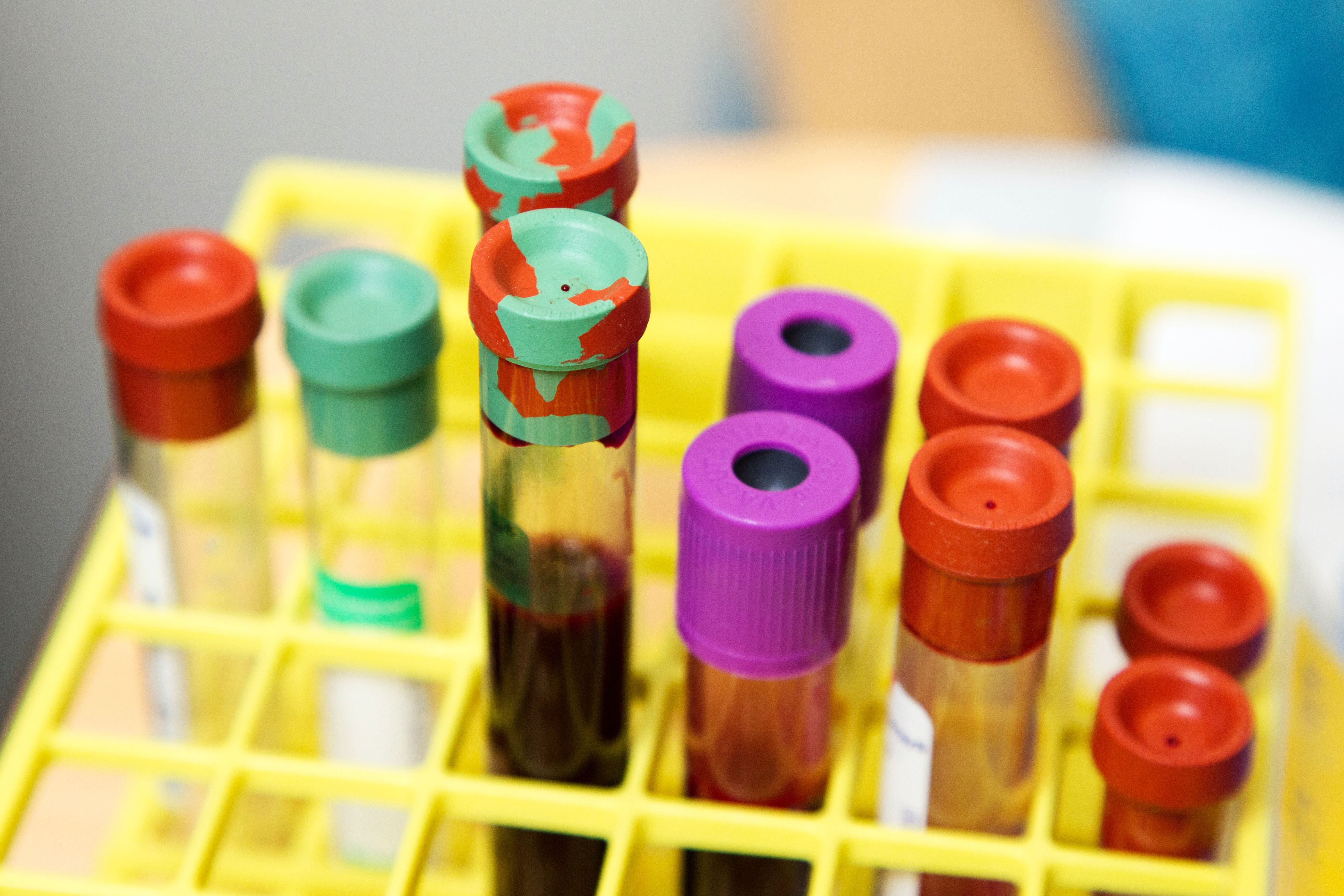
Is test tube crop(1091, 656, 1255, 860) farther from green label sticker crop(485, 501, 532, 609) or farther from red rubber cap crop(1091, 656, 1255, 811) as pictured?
green label sticker crop(485, 501, 532, 609)

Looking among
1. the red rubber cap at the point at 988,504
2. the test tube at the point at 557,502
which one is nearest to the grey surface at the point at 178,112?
the test tube at the point at 557,502

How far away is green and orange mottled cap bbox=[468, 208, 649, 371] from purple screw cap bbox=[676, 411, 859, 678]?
1.8 inches

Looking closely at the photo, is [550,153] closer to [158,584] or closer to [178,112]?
[158,584]

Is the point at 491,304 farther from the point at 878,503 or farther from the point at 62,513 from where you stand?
the point at 62,513

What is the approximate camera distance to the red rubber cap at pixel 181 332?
0.42m

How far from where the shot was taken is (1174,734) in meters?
0.41

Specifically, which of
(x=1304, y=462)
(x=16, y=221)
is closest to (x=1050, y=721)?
(x=1304, y=462)

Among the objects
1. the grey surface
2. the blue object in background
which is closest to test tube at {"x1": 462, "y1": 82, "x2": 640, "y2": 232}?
the grey surface

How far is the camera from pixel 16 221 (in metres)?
0.95

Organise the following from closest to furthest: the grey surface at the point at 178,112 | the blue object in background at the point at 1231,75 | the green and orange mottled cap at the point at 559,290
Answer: the green and orange mottled cap at the point at 559,290 < the grey surface at the point at 178,112 < the blue object in background at the point at 1231,75

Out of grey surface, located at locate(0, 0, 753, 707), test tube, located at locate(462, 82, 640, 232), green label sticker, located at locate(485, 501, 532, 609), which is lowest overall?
grey surface, located at locate(0, 0, 753, 707)

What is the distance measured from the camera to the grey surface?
3.03 feet

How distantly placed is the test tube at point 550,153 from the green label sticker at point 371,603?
0.10 metres

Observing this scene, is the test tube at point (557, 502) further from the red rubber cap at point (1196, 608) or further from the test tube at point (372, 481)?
the red rubber cap at point (1196, 608)
